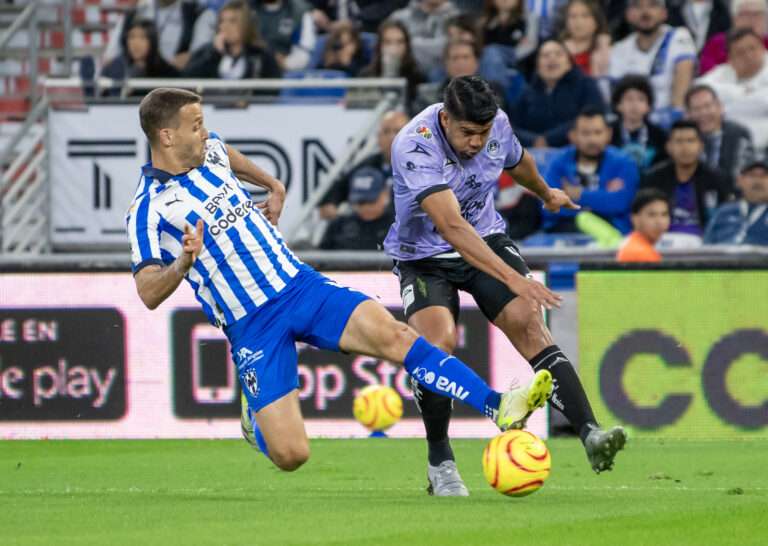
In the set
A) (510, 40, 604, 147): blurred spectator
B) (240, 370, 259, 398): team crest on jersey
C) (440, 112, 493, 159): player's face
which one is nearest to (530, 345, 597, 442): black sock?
(440, 112, 493, 159): player's face

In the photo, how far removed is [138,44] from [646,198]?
19.7ft

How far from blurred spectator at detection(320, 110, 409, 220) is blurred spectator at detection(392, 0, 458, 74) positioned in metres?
1.32

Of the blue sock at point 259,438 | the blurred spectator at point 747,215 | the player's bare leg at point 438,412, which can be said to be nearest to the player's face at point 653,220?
the blurred spectator at point 747,215

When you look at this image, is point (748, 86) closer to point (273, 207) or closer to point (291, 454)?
point (273, 207)

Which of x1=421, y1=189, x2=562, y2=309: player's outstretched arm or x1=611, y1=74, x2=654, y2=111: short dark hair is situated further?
x1=611, y1=74, x2=654, y2=111: short dark hair

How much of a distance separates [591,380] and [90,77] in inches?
311

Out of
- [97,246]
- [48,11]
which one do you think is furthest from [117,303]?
[48,11]

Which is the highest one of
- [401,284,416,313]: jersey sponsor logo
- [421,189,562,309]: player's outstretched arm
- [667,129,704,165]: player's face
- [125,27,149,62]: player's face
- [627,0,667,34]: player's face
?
[627,0,667,34]: player's face

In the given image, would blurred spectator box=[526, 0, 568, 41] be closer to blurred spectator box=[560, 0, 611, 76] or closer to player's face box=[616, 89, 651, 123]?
blurred spectator box=[560, 0, 611, 76]

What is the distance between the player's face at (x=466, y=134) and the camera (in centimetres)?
790

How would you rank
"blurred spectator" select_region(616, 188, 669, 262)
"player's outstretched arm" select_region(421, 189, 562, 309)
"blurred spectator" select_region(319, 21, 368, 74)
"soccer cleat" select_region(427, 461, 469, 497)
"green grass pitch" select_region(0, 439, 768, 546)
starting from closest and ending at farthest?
"green grass pitch" select_region(0, 439, 768, 546) < "player's outstretched arm" select_region(421, 189, 562, 309) < "soccer cleat" select_region(427, 461, 469, 497) < "blurred spectator" select_region(616, 188, 669, 262) < "blurred spectator" select_region(319, 21, 368, 74)

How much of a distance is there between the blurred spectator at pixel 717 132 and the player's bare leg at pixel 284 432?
7087 millimetres

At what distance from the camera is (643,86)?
1433 centimetres

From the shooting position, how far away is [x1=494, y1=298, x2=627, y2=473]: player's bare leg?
309 inches
